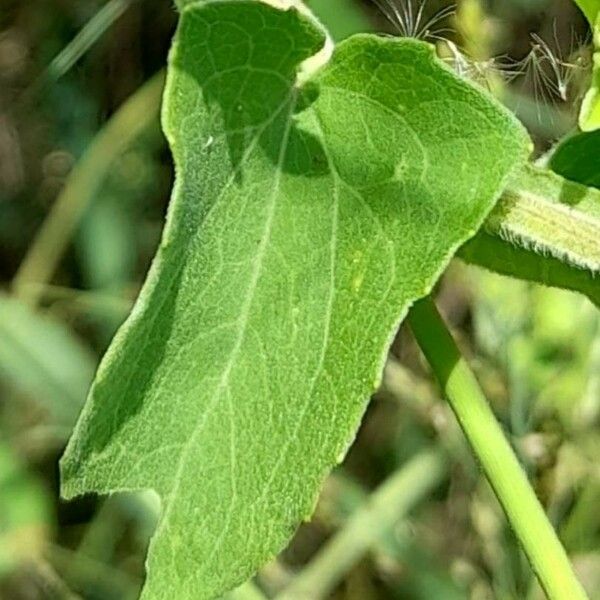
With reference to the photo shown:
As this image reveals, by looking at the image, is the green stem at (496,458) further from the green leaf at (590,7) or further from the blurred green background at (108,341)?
the blurred green background at (108,341)

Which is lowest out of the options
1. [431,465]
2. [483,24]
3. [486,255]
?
[431,465]

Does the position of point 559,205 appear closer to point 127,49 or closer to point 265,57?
point 265,57

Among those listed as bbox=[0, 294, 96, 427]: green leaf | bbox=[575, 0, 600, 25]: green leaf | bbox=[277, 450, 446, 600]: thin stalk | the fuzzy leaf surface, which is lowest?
bbox=[277, 450, 446, 600]: thin stalk

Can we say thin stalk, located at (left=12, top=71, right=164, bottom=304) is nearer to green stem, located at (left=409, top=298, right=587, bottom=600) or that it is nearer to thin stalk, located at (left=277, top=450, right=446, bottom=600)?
thin stalk, located at (left=277, top=450, right=446, bottom=600)

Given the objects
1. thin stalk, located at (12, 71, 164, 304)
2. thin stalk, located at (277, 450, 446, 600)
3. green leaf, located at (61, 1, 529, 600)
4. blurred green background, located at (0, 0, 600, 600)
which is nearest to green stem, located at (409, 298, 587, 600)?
green leaf, located at (61, 1, 529, 600)

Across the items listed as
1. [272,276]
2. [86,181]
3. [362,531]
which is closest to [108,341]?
[86,181]

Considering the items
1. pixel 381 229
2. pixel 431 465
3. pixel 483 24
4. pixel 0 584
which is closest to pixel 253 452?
pixel 381 229
